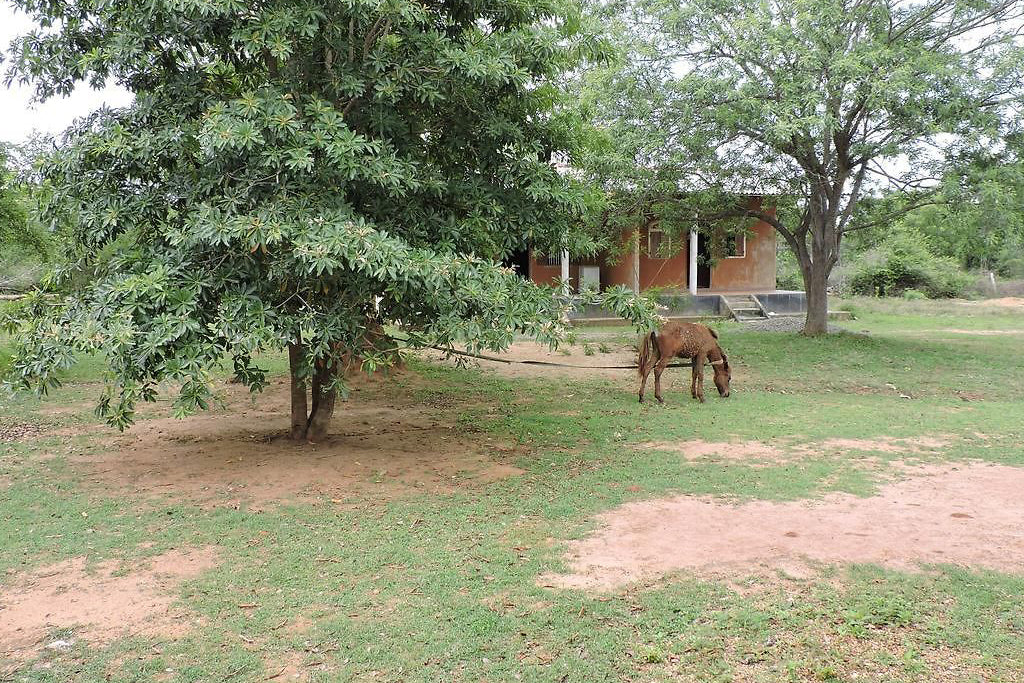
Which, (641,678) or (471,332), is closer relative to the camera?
(641,678)

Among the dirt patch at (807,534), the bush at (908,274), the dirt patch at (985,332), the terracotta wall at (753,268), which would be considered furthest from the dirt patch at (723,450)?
the bush at (908,274)

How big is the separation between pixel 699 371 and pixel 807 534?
5.87 m

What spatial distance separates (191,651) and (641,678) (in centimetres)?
223

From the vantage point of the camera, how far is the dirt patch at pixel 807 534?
4.97 meters

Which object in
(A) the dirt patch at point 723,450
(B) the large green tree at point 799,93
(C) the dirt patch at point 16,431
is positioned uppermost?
(B) the large green tree at point 799,93

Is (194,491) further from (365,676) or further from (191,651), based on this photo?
(365,676)

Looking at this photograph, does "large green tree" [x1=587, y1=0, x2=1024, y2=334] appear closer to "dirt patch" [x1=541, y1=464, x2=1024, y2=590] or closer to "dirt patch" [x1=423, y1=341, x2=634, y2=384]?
"dirt patch" [x1=423, y1=341, x2=634, y2=384]

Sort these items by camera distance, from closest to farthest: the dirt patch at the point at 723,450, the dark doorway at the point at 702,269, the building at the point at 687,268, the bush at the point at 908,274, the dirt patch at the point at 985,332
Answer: the dirt patch at the point at 723,450 < the dirt patch at the point at 985,332 < the building at the point at 687,268 < the dark doorway at the point at 702,269 < the bush at the point at 908,274

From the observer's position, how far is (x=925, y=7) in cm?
1343

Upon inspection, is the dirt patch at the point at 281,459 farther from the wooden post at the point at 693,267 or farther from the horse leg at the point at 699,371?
the wooden post at the point at 693,267

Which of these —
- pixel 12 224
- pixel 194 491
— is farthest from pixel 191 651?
pixel 12 224

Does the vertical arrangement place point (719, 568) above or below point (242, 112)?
below

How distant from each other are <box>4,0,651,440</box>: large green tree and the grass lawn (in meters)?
1.16

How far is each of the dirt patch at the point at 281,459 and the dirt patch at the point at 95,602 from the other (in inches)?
53.2
